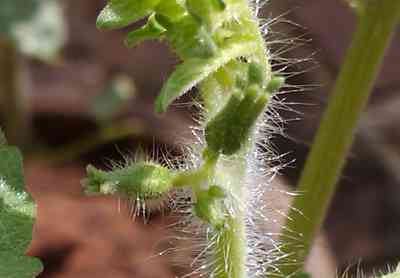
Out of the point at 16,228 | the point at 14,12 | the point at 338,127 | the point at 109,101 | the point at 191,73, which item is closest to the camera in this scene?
the point at 191,73

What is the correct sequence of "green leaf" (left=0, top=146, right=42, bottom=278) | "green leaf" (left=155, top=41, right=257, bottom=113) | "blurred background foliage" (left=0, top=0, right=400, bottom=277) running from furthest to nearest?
1. "blurred background foliage" (left=0, top=0, right=400, bottom=277)
2. "green leaf" (left=0, top=146, right=42, bottom=278)
3. "green leaf" (left=155, top=41, right=257, bottom=113)

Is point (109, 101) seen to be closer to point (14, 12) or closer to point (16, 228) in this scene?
point (14, 12)

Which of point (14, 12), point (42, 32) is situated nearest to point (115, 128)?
point (42, 32)

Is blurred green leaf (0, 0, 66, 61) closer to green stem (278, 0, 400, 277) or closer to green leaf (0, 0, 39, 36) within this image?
green leaf (0, 0, 39, 36)

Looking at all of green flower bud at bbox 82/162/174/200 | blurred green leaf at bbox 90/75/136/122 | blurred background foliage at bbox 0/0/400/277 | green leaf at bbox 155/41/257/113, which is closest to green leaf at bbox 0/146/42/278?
green flower bud at bbox 82/162/174/200

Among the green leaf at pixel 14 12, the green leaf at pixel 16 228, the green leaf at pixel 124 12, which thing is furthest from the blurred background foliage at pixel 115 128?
the green leaf at pixel 124 12

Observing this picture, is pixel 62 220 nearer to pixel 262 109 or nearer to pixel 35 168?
pixel 35 168
